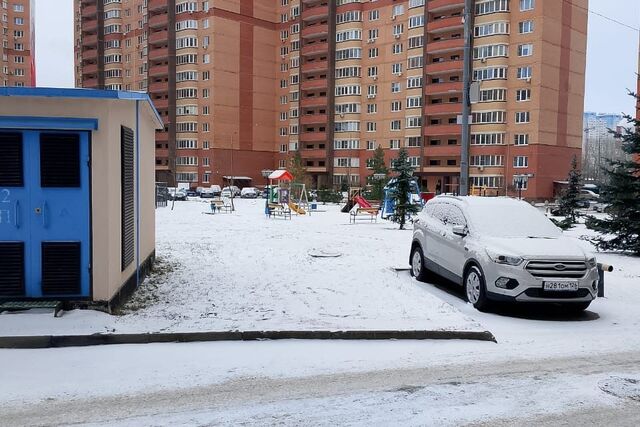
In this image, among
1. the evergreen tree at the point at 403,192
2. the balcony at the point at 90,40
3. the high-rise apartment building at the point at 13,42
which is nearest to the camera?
the evergreen tree at the point at 403,192

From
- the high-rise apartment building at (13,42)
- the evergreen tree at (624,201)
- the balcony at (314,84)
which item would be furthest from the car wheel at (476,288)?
the high-rise apartment building at (13,42)

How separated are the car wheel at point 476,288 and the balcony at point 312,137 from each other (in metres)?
72.8

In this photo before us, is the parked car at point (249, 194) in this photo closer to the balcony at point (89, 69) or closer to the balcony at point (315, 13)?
the balcony at point (315, 13)

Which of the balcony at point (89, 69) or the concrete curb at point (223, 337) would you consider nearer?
the concrete curb at point (223, 337)

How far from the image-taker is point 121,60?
96250 millimetres

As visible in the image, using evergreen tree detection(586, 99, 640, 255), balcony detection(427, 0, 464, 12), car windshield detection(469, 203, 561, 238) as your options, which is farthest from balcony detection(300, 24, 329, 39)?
car windshield detection(469, 203, 561, 238)

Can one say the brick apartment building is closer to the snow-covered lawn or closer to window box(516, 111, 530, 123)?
window box(516, 111, 530, 123)

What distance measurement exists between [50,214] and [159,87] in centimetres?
8437

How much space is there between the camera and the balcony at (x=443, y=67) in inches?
2603

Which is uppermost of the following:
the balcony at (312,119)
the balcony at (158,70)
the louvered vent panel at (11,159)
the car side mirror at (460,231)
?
the balcony at (158,70)

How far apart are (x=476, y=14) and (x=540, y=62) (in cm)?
931

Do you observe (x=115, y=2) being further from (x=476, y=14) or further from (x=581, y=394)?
(x=581, y=394)

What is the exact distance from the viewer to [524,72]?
205ft

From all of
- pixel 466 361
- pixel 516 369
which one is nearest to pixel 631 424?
pixel 516 369
